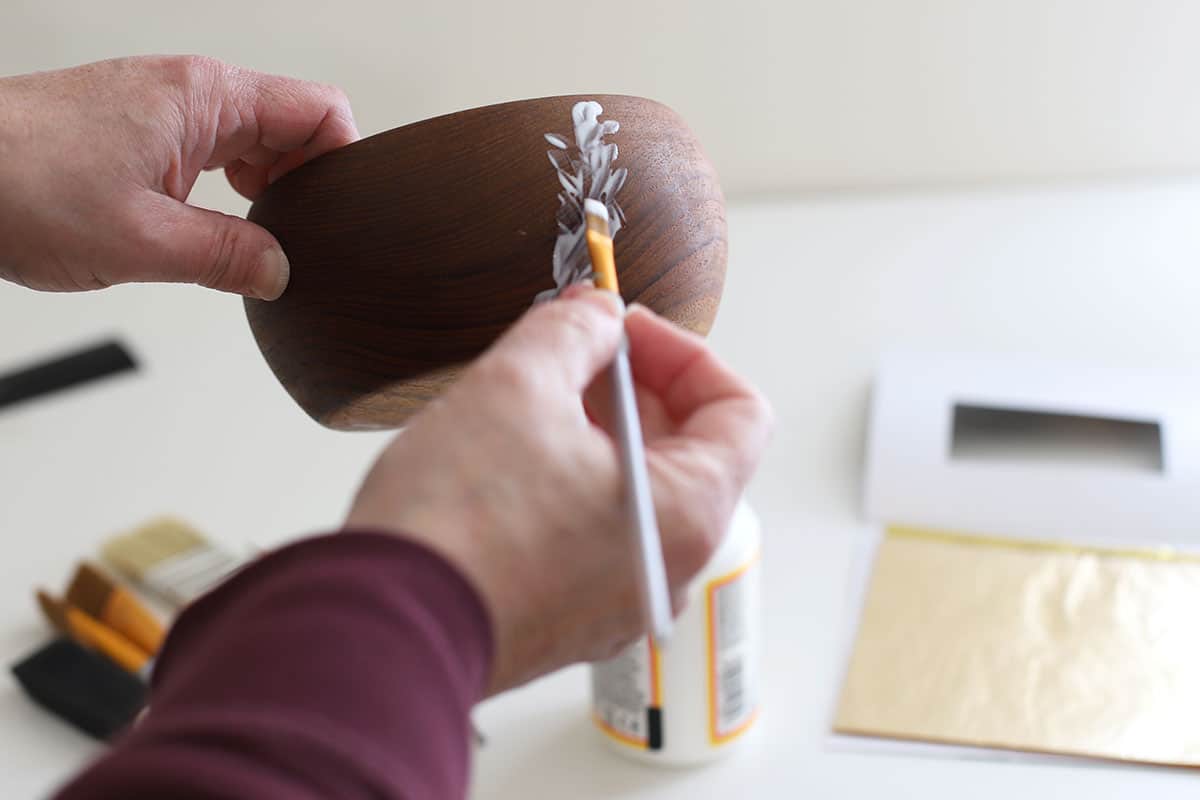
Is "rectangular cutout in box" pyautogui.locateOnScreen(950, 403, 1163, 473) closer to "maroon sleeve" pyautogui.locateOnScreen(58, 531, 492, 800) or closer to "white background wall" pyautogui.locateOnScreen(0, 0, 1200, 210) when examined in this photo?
"white background wall" pyautogui.locateOnScreen(0, 0, 1200, 210)

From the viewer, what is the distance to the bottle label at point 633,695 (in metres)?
0.60

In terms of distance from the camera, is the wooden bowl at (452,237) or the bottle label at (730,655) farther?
the bottle label at (730,655)

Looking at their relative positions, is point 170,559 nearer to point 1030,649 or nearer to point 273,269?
point 273,269

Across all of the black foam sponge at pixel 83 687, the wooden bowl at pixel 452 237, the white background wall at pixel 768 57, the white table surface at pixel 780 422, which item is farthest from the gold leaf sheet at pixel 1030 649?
the white background wall at pixel 768 57

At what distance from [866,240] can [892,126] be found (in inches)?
4.3

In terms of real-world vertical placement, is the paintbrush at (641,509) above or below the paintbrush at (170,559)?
above

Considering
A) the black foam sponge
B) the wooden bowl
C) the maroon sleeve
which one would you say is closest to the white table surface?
the black foam sponge

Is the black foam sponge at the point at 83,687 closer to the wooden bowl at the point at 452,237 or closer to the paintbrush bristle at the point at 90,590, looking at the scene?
the paintbrush bristle at the point at 90,590

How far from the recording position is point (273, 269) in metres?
0.51

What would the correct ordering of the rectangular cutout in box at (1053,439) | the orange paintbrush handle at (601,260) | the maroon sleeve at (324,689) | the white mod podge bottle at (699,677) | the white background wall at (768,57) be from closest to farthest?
the maroon sleeve at (324,689)
the orange paintbrush handle at (601,260)
the white mod podge bottle at (699,677)
the rectangular cutout in box at (1053,439)
the white background wall at (768,57)

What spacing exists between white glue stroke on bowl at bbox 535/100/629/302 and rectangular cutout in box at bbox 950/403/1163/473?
44 centimetres

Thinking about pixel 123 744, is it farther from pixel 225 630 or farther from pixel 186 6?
pixel 186 6

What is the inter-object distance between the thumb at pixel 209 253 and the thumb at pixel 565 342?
18 centimetres

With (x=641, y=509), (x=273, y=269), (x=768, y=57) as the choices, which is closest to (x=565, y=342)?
(x=641, y=509)
